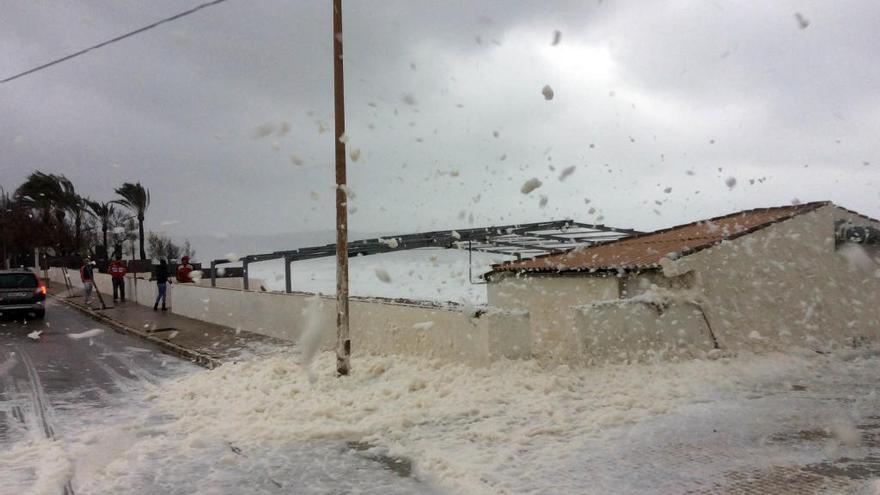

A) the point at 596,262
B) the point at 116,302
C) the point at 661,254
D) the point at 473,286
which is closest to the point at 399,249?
the point at 473,286

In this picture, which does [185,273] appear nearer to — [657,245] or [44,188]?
[657,245]

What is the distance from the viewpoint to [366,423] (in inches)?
261

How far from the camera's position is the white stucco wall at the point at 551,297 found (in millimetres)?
10812

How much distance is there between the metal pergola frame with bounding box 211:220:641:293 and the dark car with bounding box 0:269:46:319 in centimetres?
838

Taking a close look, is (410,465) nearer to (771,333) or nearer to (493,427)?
(493,427)

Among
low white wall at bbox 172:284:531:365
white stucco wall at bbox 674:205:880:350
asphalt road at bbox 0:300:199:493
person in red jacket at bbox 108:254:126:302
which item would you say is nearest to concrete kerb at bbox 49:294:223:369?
asphalt road at bbox 0:300:199:493

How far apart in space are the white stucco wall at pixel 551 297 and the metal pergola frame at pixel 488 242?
1.56 meters

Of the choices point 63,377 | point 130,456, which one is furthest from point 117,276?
point 130,456

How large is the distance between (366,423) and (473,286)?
308 inches

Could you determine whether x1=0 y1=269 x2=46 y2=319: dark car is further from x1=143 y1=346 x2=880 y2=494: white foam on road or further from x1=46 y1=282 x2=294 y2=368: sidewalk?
x1=143 y1=346 x2=880 y2=494: white foam on road

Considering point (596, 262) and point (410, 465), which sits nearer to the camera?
point (410, 465)

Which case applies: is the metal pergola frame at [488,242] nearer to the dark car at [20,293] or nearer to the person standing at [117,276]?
the dark car at [20,293]

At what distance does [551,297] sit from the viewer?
12.2 m

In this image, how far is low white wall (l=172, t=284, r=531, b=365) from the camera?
28.2ft
